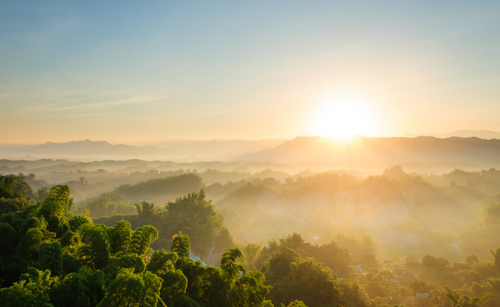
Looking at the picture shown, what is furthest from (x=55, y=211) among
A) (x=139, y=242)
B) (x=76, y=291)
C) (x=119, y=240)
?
(x=76, y=291)

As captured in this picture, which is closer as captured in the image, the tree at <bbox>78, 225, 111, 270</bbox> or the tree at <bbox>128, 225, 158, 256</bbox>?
the tree at <bbox>78, 225, 111, 270</bbox>

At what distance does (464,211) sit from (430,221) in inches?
664

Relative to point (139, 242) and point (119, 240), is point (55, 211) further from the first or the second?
point (139, 242)

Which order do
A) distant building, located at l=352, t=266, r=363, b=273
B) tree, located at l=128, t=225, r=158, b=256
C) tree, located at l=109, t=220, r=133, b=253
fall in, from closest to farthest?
tree, located at l=128, t=225, r=158, b=256 < tree, located at l=109, t=220, r=133, b=253 < distant building, located at l=352, t=266, r=363, b=273

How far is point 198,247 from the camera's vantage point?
127 ft

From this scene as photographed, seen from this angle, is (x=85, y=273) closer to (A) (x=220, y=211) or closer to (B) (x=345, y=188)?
(A) (x=220, y=211)

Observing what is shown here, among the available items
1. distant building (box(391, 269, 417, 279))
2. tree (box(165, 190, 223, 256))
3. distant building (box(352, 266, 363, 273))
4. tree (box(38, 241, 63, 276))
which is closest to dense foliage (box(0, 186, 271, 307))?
→ tree (box(38, 241, 63, 276))

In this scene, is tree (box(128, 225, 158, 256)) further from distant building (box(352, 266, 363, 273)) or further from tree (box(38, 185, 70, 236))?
distant building (box(352, 266, 363, 273))

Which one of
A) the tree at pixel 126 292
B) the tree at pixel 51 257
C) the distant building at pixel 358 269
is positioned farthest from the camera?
the distant building at pixel 358 269

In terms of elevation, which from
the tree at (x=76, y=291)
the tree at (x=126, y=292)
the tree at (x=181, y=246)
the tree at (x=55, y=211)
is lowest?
the tree at (x=181, y=246)

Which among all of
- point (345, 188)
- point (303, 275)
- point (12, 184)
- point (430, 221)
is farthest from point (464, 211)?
point (12, 184)

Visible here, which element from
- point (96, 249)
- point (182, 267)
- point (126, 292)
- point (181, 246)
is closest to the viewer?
point (126, 292)

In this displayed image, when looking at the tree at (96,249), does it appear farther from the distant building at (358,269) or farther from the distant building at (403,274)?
the distant building at (403,274)

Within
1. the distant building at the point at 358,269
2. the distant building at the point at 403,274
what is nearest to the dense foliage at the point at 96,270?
the distant building at the point at 358,269
